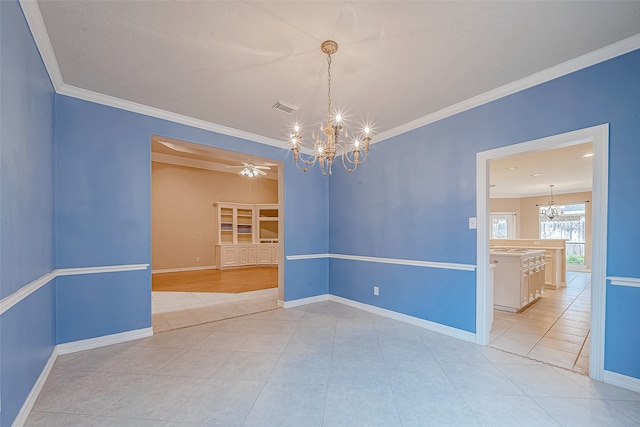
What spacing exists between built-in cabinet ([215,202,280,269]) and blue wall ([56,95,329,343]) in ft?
17.0

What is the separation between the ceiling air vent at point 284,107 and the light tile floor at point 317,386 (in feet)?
8.84

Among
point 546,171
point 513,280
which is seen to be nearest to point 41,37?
point 513,280

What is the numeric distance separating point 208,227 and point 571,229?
12.2m

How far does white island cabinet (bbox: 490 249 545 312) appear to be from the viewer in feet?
13.6

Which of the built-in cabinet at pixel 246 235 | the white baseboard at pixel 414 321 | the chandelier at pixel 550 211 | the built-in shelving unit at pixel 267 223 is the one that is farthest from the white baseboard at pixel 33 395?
the chandelier at pixel 550 211

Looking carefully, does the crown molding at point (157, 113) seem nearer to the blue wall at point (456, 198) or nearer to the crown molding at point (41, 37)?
the crown molding at point (41, 37)

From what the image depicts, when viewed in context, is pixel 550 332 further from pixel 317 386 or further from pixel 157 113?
pixel 157 113

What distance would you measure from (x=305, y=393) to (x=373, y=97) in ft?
9.47

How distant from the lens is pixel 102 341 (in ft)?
9.48

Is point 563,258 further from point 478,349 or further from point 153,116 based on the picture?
point 153,116

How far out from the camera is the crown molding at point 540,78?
211 centimetres

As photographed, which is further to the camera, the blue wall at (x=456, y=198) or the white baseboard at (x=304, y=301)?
the white baseboard at (x=304, y=301)

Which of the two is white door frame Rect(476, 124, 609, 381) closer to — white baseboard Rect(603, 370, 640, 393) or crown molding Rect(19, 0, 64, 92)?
white baseboard Rect(603, 370, 640, 393)

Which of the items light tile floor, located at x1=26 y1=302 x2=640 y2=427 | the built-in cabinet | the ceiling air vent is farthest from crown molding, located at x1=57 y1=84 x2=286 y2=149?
the built-in cabinet
